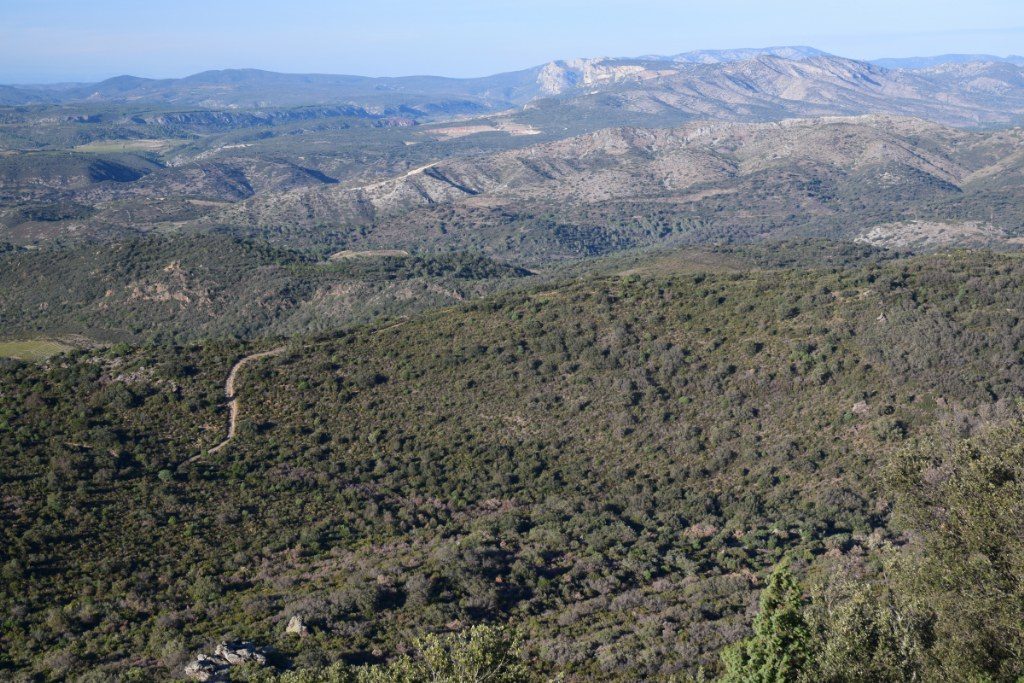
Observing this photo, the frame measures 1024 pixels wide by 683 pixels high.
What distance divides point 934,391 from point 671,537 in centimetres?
1878

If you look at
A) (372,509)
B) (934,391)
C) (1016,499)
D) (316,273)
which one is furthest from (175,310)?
(1016,499)

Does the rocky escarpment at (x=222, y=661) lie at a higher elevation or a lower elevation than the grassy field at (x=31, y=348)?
higher

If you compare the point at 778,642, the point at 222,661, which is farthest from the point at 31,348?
the point at 778,642

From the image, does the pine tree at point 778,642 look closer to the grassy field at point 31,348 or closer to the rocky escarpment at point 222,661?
the rocky escarpment at point 222,661

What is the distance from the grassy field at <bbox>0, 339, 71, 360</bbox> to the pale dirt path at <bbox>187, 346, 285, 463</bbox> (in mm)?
30128

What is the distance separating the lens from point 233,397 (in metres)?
51.7

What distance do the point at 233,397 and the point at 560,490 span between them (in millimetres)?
22362

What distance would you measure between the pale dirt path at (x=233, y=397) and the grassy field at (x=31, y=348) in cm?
3013

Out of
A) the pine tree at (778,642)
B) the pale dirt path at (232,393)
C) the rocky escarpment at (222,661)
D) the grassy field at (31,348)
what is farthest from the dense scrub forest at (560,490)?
the grassy field at (31,348)

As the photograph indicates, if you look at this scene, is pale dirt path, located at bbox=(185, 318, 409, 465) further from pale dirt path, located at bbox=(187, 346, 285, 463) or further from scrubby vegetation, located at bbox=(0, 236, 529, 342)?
scrubby vegetation, located at bbox=(0, 236, 529, 342)

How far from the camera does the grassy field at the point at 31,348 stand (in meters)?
77.3

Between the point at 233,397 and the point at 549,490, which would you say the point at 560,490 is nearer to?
the point at 549,490

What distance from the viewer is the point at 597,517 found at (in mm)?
39000

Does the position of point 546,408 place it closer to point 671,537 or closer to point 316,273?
point 671,537
